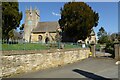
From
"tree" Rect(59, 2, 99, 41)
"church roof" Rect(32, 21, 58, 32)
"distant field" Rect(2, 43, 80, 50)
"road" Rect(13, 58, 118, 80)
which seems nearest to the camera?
"distant field" Rect(2, 43, 80, 50)

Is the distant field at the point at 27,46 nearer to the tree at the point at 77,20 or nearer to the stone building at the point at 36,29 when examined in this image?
the tree at the point at 77,20

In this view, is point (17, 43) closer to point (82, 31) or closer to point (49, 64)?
point (49, 64)

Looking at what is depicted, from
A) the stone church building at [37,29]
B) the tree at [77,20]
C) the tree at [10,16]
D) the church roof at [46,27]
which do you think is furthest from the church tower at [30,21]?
the tree at [10,16]

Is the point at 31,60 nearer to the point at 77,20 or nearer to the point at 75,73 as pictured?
the point at 75,73

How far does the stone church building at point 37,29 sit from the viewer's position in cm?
6086

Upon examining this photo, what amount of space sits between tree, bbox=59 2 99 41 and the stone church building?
13.7m

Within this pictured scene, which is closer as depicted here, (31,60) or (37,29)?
(31,60)

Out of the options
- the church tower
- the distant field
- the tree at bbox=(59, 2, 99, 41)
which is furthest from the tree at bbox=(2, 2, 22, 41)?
the church tower

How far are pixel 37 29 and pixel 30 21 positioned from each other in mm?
3680

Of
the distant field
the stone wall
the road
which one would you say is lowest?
the road

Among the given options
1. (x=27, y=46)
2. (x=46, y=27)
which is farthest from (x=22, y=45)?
(x=46, y=27)

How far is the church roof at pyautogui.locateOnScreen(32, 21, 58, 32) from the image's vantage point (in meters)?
61.7

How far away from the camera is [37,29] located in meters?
64.3

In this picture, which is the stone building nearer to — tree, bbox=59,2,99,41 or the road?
tree, bbox=59,2,99,41
